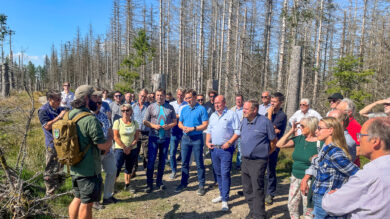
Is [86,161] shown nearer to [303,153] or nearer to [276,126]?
[303,153]

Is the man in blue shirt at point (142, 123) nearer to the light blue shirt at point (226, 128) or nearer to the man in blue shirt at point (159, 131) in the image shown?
the man in blue shirt at point (159, 131)

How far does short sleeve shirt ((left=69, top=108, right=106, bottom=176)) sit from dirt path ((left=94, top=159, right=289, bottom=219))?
1532mm

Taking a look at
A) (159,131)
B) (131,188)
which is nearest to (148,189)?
(131,188)

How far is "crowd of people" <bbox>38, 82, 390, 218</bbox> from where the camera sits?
5.35 feet

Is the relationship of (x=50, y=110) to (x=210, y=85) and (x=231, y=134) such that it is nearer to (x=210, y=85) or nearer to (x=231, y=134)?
(x=231, y=134)

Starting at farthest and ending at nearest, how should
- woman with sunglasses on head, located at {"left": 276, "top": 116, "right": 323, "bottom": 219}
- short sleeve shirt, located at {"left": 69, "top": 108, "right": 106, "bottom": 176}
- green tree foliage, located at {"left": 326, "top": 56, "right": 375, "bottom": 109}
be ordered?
green tree foliage, located at {"left": 326, "top": 56, "right": 375, "bottom": 109}, woman with sunglasses on head, located at {"left": 276, "top": 116, "right": 323, "bottom": 219}, short sleeve shirt, located at {"left": 69, "top": 108, "right": 106, "bottom": 176}

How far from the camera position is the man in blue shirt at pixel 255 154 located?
3729 millimetres

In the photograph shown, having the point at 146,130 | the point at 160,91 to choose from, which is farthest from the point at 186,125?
the point at 146,130

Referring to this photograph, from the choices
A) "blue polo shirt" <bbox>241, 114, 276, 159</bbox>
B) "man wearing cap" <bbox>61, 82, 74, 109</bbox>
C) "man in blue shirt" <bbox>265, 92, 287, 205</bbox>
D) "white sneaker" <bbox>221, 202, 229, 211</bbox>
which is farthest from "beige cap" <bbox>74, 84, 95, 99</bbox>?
"man wearing cap" <bbox>61, 82, 74, 109</bbox>

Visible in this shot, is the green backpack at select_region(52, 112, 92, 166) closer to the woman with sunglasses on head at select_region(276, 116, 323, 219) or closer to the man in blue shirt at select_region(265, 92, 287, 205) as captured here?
the woman with sunglasses on head at select_region(276, 116, 323, 219)

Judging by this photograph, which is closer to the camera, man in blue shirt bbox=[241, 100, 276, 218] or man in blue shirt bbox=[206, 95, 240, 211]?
man in blue shirt bbox=[241, 100, 276, 218]

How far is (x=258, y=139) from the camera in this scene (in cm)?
377

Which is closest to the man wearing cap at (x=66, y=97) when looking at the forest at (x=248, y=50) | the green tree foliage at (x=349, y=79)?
the forest at (x=248, y=50)

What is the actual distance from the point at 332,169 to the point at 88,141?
282 cm
